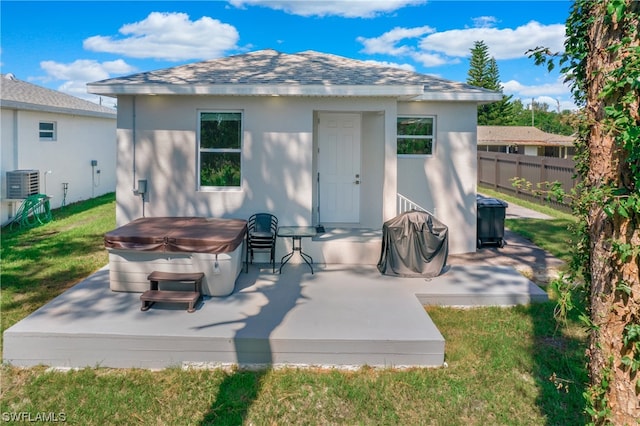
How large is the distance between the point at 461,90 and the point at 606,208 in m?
6.93

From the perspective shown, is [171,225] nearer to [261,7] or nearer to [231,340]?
[231,340]

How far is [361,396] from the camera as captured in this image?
415cm

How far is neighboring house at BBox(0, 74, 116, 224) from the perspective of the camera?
39.9 ft

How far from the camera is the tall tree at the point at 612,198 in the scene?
2.19 metres

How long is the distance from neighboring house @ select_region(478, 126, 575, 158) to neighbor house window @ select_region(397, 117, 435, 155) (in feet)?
75.6

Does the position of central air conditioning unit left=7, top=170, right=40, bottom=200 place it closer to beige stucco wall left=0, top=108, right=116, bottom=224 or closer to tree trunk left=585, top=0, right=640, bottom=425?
beige stucco wall left=0, top=108, right=116, bottom=224

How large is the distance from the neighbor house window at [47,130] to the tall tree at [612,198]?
1519 centimetres

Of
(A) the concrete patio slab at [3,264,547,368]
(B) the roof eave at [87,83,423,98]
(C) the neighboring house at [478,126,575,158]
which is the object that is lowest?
(A) the concrete patio slab at [3,264,547,368]

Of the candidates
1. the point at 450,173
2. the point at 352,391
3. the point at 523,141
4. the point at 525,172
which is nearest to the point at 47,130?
the point at 450,173

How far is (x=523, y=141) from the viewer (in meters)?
31.1

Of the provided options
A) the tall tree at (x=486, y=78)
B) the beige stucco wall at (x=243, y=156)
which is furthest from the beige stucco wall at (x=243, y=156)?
the tall tree at (x=486, y=78)

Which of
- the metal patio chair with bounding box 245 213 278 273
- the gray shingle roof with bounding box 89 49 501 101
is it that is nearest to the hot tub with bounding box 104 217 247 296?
the metal patio chair with bounding box 245 213 278 273

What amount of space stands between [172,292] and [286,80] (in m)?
4.08

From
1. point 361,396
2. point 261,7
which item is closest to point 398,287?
point 361,396
